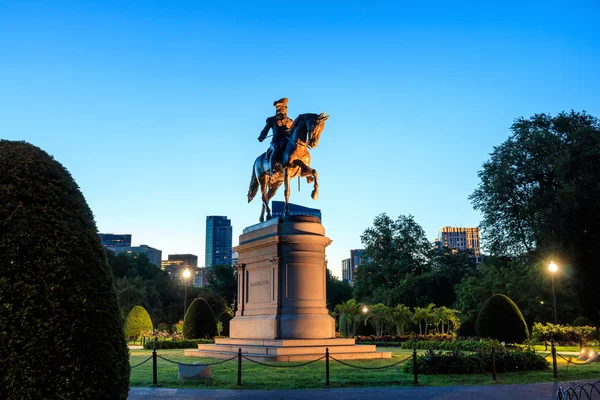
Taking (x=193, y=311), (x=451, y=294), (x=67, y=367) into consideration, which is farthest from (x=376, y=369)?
(x=451, y=294)

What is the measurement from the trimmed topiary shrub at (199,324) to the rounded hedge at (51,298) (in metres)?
33.0

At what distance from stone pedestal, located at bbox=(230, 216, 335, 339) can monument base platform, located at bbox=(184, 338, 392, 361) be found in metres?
0.61

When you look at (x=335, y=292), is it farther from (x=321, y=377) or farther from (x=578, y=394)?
(x=578, y=394)

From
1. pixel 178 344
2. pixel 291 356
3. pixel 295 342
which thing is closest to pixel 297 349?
pixel 291 356

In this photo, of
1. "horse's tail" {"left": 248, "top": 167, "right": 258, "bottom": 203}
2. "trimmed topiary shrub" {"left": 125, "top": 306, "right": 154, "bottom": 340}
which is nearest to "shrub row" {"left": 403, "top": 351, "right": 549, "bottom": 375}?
"horse's tail" {"left": 248, "top": 167, "right": 258, "bottom": 203}

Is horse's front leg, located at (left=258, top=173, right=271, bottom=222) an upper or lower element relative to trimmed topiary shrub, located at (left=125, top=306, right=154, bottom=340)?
upper

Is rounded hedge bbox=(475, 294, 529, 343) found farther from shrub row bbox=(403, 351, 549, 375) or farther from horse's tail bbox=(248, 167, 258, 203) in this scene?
horse's tail bbox=(248, 167, 258, 203)

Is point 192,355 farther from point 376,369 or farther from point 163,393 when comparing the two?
point 163,393

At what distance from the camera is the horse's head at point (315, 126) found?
24.5 meters

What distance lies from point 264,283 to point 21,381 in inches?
757

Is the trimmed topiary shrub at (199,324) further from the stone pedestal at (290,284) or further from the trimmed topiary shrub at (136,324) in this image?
the stone pedestal at (290,284)

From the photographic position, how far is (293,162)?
25.9 m

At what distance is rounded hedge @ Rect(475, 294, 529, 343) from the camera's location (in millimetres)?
31516

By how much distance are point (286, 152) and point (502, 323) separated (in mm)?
15468
